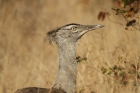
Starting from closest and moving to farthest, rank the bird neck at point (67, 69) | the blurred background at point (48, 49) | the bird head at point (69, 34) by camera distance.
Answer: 1. the bird neck at point (67, 69)
2. the bird head at point (69, 34)
3. the blurred background at point (48, 49)

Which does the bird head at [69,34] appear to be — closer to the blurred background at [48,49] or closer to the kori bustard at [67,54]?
the kori bustard at [67,54]

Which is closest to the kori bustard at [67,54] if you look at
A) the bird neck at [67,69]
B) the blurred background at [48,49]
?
the bird neck at [67,69]

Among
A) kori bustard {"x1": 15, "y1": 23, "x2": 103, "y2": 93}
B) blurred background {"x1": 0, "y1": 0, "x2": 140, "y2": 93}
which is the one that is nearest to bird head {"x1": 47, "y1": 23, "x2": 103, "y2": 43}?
kori bustard {"x1": 15, "y1": 23, "x2": 103, "y2": 93}

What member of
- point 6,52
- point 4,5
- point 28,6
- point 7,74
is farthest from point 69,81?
point 28,6

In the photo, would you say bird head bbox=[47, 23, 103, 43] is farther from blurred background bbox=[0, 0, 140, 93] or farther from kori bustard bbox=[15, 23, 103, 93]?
blurred background bbox=[0, 0, 140, 93]

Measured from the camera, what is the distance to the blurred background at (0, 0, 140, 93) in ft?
18.3

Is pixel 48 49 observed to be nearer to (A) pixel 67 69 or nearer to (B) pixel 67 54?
(B) pixel 67 54

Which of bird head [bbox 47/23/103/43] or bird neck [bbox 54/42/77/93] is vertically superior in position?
bird head [bbox 47/23/103/43]

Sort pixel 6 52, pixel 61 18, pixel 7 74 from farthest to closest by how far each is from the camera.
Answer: pixel 61 18, pixel 6 52, pixel 7 74

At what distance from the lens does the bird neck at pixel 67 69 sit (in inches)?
183

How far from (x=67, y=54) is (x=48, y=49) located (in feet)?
6.54

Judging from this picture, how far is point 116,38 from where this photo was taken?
6609 millimetres

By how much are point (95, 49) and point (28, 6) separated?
10.0 ft

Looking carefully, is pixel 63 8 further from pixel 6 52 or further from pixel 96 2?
pixel 6 52
